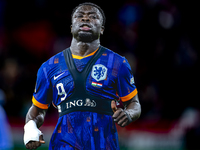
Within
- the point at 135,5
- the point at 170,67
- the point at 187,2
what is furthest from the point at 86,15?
the point at 187,2

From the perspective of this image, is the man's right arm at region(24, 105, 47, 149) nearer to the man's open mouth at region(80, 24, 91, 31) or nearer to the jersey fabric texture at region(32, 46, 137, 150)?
the jersey fabric texture at region(32, 46, 137, 150)

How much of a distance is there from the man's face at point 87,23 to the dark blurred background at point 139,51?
19.0ft

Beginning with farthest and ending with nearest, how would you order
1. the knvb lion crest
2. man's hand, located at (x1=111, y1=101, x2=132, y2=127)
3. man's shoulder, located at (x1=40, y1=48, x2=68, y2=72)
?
man's shoulder, located at (x1=40, y1=48, x2=68, y2=72), the knvb lion crest, man's hand, located at (x1=111, y1=101, x2=132, y2=127)

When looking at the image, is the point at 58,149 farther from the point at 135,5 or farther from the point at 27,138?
the point at 135,5

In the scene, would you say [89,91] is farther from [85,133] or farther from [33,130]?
[33,130]

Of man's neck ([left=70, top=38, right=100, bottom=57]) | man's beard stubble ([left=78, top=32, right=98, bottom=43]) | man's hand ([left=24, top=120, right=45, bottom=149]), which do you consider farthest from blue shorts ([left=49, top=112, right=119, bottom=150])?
man's beard stubble ([left=78, top=32, right=98, bottom=43])

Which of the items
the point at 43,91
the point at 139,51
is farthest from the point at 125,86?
the point at 139,51

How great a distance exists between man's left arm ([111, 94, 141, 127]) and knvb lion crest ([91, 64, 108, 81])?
39 cm

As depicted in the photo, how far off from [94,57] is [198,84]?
7.58 meters

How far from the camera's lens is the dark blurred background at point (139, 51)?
9797 mm

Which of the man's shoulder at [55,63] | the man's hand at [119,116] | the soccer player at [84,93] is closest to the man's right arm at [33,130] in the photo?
the soccer player at [84,93]

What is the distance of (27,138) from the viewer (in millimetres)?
3535

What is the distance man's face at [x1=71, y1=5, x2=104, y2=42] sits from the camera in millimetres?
3887

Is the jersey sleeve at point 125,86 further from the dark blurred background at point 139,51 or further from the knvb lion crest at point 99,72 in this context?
the dark blurred background at point 139,51
